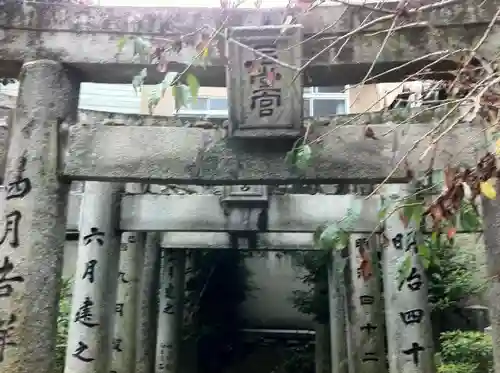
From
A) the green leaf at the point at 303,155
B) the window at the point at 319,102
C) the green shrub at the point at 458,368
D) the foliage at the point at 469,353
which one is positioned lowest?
the green shrub at the point at 458,368

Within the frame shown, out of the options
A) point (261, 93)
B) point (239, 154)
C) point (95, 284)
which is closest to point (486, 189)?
point (261, 93)

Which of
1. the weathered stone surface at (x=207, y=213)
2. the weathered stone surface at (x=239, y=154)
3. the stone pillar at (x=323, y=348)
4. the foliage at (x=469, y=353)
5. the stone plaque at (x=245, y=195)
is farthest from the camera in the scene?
the stone pillar at (x=323, y=348)

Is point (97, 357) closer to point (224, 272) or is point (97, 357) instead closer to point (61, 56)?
point (61, 56)

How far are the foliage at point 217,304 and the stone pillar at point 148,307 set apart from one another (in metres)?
2.38

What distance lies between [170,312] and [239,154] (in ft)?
24.9

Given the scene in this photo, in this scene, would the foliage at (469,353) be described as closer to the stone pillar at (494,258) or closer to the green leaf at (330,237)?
the stone pillar at (494,258)

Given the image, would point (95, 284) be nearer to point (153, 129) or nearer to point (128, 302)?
point (128, 302)

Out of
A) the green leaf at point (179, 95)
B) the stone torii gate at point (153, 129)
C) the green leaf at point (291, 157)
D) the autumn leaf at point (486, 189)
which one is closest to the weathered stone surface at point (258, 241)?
the stone torii gate at point (153, 129)

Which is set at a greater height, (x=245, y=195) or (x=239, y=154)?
(x=245, y=195)

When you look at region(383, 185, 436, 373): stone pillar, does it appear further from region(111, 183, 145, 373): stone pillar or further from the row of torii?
region(111, 183, 145, 373): stone pillar

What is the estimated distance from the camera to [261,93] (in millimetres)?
4316

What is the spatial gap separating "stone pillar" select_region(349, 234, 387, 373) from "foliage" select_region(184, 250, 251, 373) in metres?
4.78

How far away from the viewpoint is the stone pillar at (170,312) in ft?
37.2

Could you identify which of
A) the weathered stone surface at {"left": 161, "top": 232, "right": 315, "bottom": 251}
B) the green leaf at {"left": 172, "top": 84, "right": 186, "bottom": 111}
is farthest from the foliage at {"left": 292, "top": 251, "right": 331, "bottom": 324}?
the green leaf at {"left": 172, "top": 84, "right": 186, "bottom": 111}
